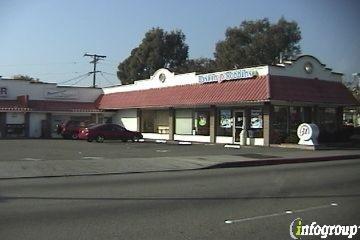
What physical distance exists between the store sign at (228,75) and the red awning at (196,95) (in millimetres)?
283

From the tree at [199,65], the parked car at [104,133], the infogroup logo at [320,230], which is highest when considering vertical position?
the tree at [199,65]

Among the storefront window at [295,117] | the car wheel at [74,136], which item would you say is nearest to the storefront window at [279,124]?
the storefront window at [295,117]

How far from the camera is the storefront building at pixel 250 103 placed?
3322 cm

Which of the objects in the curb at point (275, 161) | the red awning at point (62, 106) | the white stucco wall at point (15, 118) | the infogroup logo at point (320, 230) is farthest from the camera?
the red awning at point (62, 106)

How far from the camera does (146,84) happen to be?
152 feet

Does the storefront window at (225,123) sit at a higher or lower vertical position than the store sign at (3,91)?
lower

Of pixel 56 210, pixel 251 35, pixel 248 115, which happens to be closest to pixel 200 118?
pixel 248 115

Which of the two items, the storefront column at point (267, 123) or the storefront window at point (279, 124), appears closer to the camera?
the storefront column at point (267, 123)

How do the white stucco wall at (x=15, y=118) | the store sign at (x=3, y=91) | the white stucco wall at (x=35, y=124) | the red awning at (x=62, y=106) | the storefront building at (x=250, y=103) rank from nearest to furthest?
the storefront building at (x=250, y=103) → the white stucco wall at (x=15, y=118) → the white stucco wall at (x=35, y=124) → the store sign at (x=3, y=91) → the red awning at (x=62, y=106)

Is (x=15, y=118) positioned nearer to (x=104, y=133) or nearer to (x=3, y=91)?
(x=3, y=91)

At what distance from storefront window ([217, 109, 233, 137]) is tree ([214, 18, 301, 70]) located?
33.4 metres

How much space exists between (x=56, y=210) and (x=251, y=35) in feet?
210

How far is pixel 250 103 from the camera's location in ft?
113

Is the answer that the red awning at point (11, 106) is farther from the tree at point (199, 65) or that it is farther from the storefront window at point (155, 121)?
the tree at point (199, 65)
